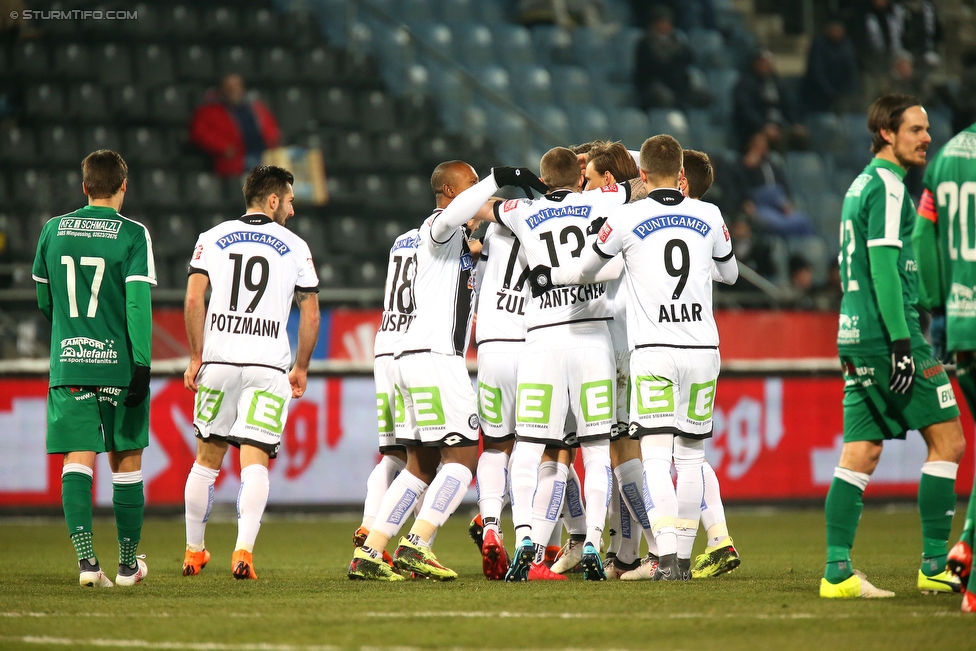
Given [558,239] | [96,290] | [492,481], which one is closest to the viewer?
[96,290]

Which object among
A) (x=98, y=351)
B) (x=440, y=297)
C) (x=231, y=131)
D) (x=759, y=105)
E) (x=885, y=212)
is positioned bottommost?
(x=98, y=351)

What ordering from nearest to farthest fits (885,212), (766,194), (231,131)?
(885,212)
(231,131)
(766,194)

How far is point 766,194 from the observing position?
17438mm

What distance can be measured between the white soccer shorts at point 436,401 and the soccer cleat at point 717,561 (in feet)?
4.97

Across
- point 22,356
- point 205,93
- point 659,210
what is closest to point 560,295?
point 659,210

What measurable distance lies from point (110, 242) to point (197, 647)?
10.4ft

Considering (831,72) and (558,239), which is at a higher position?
(831,72)

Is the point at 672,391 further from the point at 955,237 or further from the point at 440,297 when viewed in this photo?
the point at 955,237

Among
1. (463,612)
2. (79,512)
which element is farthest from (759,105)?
(463,612)

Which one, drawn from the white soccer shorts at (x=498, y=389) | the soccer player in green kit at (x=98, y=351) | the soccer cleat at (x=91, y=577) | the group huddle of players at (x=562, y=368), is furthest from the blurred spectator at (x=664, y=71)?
the soccer cleat at (x=91, y=577)

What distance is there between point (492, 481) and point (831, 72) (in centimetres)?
1442

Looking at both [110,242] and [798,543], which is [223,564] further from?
[798,543]

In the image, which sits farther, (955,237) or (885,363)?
(885,363)

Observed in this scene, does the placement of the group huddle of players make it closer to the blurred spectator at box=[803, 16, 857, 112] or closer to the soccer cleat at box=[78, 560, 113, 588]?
the soccer cleat at box=[78, 560, 113, 588]
